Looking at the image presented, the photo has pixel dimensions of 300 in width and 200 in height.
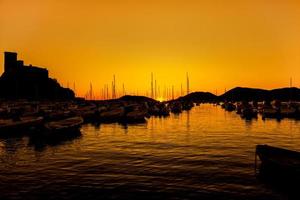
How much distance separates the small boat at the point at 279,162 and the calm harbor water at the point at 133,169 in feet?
4.86

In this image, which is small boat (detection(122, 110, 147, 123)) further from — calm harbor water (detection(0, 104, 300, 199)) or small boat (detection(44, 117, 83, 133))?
calm harbor water (detection(0, 104, 300, 199))

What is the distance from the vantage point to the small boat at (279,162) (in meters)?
21.3

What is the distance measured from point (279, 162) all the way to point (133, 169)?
36.9 feet

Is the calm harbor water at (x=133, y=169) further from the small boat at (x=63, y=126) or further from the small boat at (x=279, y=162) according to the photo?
the small boat at (x=63, y=126)

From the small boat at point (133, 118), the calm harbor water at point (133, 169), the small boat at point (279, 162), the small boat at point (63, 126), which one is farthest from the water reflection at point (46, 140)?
the small boat at point (133, 118)

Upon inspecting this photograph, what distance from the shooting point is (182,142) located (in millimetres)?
42281

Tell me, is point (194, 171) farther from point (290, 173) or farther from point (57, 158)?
point (57, 158)

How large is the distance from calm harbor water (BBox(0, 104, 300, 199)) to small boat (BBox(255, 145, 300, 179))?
148 cm

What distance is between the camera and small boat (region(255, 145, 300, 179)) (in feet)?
70.0

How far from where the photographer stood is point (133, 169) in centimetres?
2645

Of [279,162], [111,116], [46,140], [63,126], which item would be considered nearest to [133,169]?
[279,162]

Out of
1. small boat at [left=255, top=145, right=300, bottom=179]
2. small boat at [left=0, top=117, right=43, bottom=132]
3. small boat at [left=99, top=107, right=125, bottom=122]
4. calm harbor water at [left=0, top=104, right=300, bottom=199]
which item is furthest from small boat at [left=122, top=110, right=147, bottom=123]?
small boat at [left=255, top=145, right=300, bottom=179]

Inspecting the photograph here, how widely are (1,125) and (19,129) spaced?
4.08 m

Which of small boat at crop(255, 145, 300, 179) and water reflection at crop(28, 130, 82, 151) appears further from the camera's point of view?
water reflection at crop(28, 130, 82, 151)
